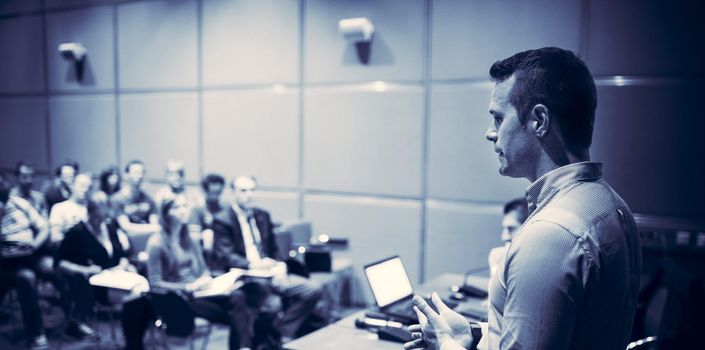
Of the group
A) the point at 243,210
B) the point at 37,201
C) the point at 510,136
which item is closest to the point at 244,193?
the point at 243,210

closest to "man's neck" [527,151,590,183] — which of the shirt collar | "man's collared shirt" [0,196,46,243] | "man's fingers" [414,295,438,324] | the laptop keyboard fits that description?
the shirt collar

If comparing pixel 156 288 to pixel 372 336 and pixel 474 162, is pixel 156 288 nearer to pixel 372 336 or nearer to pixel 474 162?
pixel 372 336

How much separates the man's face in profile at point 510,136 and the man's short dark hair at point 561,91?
0.02 m

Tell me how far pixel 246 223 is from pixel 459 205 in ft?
5.82

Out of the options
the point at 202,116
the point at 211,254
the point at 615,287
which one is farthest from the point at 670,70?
the point at 202,116

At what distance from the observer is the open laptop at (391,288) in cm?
243

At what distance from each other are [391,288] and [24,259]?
3.27 meters

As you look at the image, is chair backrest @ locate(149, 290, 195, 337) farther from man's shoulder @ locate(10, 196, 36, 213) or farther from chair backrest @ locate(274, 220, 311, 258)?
man's shoulder @ locate(10, 196, 36, 213)

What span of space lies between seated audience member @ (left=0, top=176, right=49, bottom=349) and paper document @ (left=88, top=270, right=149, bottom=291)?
1.21 meters

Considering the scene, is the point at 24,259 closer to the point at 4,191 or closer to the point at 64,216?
the point at 64,216

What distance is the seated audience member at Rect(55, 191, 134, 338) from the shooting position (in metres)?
3.82

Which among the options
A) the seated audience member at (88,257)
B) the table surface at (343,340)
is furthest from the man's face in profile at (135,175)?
the table surface at (343,340)

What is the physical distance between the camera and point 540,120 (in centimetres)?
109

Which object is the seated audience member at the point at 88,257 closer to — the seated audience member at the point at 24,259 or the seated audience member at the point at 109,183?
the seated audience member at the point at 24,259
